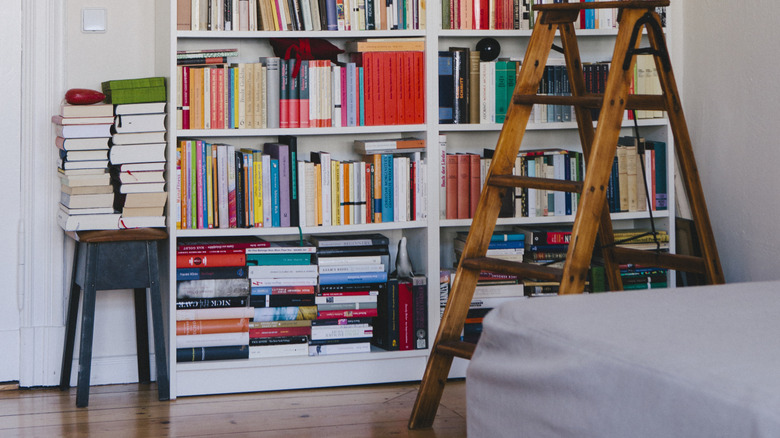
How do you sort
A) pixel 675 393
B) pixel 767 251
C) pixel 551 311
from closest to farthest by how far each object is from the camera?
1. pixel 675 393
2. pixel 551 311
3. pixel 767 251

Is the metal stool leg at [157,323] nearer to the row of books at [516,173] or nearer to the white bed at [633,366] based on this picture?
the row of books at [516,173]

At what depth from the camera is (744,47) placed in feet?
10.4

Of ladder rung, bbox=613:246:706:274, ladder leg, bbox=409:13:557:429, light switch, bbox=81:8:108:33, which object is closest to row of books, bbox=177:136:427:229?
light switch, bbox=81:8:108:33

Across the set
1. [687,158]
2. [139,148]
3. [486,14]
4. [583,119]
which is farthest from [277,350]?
[687,158]

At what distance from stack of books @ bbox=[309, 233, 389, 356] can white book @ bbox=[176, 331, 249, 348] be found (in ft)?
0.80

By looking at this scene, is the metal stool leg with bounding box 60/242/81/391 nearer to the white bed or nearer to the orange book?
the orange book

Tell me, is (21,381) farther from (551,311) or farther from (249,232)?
(551,311)

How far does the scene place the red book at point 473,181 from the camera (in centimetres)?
338

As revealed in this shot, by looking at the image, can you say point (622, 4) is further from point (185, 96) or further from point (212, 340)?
point (212, 340)

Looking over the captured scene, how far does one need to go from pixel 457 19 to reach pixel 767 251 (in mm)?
1315

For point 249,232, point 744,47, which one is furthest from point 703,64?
point 249,232

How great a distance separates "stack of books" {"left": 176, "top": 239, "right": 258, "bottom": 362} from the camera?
317 centimetres

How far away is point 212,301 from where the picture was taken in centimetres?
320

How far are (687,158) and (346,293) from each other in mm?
1239
